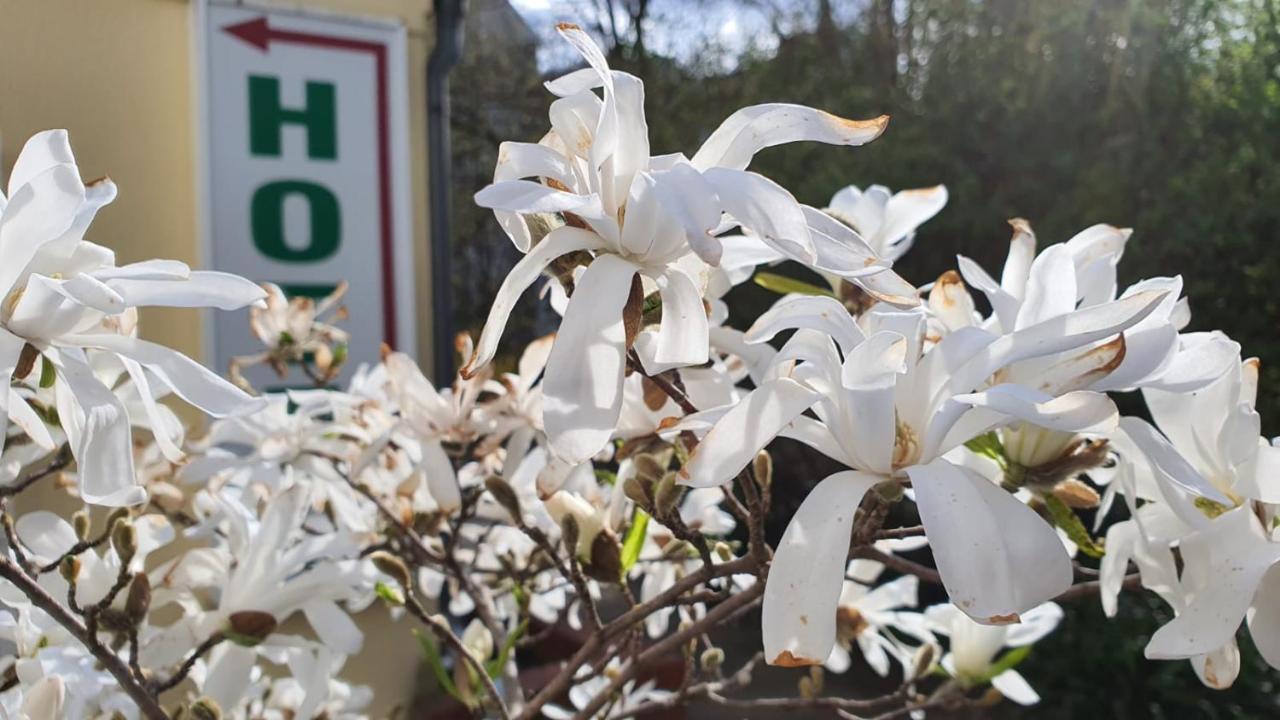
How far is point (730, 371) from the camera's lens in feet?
1.99

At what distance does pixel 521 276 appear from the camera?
37 centimetres

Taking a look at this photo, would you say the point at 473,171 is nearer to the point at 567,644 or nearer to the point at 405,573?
the point at 567,644

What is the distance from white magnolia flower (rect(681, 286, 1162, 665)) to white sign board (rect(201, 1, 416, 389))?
4.75 ft

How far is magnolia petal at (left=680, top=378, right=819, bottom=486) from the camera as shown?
1.17ft

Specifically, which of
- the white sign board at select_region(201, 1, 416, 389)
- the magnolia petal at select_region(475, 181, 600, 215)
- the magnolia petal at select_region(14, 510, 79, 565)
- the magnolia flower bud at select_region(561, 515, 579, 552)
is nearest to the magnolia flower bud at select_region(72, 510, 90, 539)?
the magnolia petal at select_region(14, 510, 79, 565)

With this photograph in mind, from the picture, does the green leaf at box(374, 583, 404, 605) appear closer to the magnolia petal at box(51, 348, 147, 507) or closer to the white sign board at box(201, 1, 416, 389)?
the magnolia petal at box(51, 348, 147, 507)

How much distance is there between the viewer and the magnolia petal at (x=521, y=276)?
0.36 m

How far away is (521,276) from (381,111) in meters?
1.54

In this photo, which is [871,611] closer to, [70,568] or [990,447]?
[990,447]

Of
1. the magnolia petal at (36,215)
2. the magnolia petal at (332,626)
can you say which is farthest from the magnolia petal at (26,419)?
the magnolia petal at (332,626)

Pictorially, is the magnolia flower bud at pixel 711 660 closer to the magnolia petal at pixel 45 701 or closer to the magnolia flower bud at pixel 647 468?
the magnolia flower bud at pixel 647 468

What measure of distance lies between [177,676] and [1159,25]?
9.48 feet

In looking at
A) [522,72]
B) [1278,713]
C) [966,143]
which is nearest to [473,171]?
[522,72]

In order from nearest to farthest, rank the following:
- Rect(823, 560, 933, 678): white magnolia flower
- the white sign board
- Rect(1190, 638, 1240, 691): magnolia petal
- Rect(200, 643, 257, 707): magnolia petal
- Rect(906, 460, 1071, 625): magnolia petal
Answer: Rect(906, 460, 1071, 625): magnolia petal
Rect(1190, 638, 1240, 691): magnolia petal
Rect(200, 643, 257, 707): magnolia petal
Rect(823, 560, 933, 678): white magnolia flower
the white sign board
